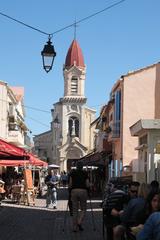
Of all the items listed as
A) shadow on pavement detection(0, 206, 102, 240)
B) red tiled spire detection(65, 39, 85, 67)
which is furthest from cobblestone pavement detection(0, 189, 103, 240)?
red tiled spire detection(65, 39, 85, 67)

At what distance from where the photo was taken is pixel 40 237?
49.3ft

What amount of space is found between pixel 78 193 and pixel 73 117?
80.6 meters

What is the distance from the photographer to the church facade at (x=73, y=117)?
94.1m

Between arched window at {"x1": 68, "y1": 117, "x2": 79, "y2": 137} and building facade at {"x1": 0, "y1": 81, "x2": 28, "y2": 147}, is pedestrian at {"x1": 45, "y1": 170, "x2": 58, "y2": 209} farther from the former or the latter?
arched window at {"x1": 68, "y1": 117, "x2": 79, "y2": 137}

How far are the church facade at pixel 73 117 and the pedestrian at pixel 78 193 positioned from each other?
77182 millimetres

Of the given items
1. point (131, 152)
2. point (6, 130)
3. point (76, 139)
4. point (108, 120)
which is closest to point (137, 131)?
point (131, 152)

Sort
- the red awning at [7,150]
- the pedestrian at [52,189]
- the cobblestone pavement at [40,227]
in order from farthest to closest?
the pedestrian at [52,189]
the red awning at [7,150]
the cobblestone pavement at [40,227]

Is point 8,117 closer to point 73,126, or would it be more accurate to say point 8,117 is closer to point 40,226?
point 40,226

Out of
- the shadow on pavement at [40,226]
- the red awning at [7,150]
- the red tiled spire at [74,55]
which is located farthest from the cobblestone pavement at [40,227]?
the red tiled spire at [74,55]

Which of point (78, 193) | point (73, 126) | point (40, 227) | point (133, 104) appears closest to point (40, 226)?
point (40, 227)

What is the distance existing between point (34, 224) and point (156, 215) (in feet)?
40.7

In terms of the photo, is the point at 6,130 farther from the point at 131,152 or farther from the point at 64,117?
the point at 64,117

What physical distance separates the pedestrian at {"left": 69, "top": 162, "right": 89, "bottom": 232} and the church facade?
3039 inches

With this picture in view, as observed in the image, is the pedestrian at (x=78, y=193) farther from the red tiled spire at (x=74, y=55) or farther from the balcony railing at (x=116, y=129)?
the red tiled spire at (x=74, y=55)
